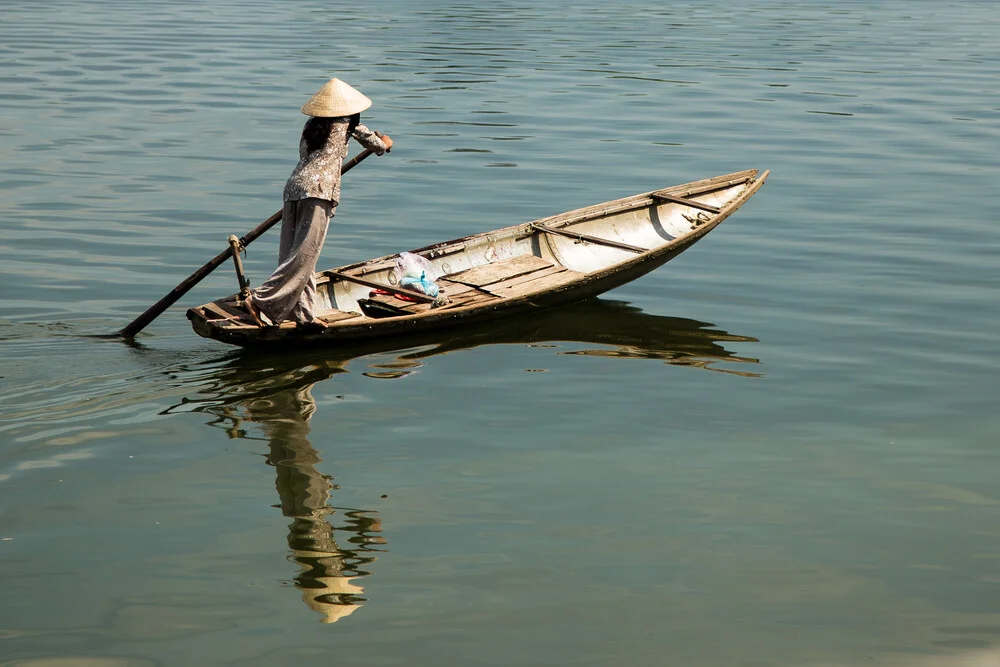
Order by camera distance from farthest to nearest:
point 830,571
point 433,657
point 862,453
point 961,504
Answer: point 862,453, point 961,504, point 830,571, point 433,657

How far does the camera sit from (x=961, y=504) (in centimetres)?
632

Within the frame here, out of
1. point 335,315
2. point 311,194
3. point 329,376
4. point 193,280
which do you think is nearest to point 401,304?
point 335,315

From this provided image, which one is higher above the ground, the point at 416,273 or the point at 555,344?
the point at 416,273

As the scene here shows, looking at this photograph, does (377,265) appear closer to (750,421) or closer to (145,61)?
(750,421)

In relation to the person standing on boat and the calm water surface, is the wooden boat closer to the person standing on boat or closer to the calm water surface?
the person standing on boat

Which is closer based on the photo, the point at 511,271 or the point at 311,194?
the point at 311,194

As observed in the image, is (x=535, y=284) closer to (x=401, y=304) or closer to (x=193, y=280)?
(x=401, y=304)

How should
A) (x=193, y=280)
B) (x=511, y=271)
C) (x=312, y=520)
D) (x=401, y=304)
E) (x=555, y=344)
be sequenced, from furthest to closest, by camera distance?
(x=511, y=271), (x=555, y=344), (x=401, y=304), (x=193, y=280), (x=312, y=520)

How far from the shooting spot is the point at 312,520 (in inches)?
241

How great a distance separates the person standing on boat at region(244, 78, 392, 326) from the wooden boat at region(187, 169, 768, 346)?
156mm

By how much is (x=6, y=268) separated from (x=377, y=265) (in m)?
3.66

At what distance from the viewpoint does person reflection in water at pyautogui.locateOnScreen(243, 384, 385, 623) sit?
5.41 m

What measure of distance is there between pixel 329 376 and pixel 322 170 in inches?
56.7

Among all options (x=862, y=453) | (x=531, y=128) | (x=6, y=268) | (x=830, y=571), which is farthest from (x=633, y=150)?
(x=830, y=571)
